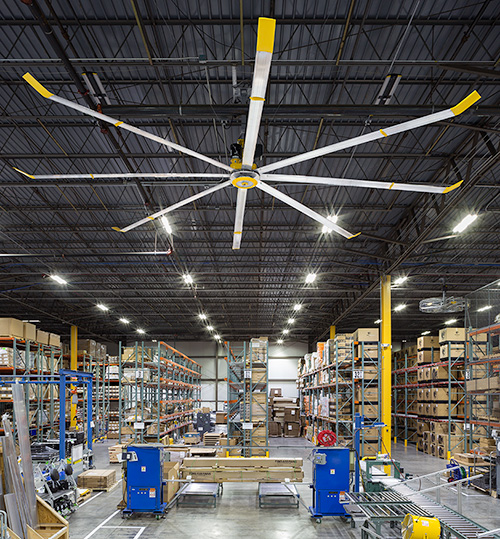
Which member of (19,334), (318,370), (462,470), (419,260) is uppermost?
(419,260)

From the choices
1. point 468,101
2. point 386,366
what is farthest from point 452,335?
point 468,101

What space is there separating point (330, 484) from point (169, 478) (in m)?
3.54

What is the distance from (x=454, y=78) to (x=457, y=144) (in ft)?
8.94

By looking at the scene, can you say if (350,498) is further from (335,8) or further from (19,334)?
(19,334)

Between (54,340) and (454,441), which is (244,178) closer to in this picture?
(54,340)

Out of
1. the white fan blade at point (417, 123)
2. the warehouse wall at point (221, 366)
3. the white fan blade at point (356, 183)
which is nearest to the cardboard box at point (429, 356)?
the white fan blade at point (356, 183)

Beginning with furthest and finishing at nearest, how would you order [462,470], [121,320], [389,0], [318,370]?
[121,320] < [318,370] < [462,470] < [389,0]

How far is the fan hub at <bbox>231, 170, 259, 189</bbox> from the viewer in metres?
6.68

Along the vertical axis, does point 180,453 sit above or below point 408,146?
below

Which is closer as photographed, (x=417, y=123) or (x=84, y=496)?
(x=417, y=123)

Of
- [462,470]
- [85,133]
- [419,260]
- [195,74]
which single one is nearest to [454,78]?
[195,74]

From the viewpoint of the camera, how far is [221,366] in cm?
4391

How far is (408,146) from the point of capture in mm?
12211

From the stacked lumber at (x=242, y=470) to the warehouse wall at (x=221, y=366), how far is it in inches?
1222
